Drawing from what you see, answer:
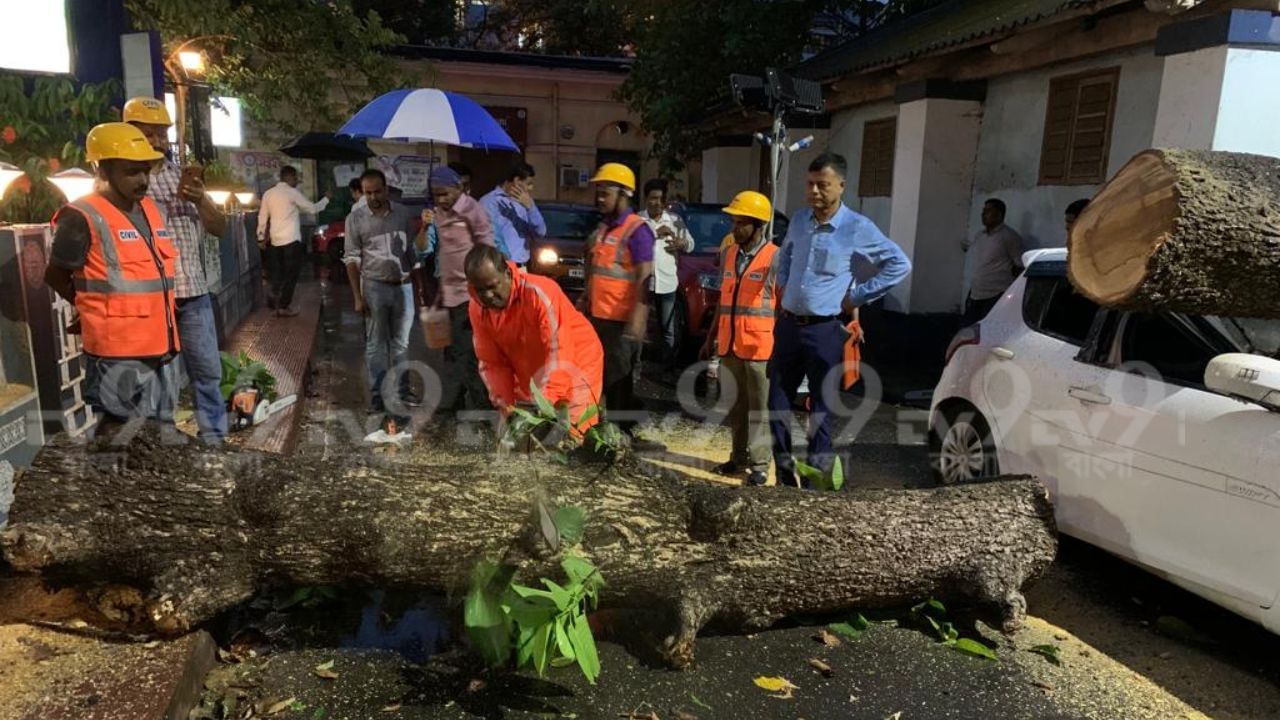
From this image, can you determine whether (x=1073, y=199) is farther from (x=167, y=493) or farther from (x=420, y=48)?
(x=420, y=48)

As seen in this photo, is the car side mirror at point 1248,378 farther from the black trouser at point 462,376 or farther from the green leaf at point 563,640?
the black trouser at point 462,376

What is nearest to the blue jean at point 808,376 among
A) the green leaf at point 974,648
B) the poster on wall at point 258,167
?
the green leaf at point 974,648

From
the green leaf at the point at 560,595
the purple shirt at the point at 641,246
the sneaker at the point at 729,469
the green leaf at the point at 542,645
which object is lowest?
the sneaker at the point at 729,469

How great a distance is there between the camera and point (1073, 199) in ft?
26.8

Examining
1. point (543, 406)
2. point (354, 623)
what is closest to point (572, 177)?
point (543, 406)

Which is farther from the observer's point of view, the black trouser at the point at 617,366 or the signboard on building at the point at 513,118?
the signboard on building at the point at 513,118

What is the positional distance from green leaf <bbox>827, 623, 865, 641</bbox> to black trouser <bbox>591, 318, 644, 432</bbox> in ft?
7.74

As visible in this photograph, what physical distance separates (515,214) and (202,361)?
315 cm

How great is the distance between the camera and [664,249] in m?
7.84

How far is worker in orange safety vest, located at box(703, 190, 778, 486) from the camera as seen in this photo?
16.7 feet

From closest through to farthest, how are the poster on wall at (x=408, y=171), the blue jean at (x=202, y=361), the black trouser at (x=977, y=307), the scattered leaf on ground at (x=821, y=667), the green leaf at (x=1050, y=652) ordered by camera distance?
1. the scattered leaf on ground at (x=821, y=667)
2. the green leaf at (x=1050, y=652)
3. the blue jean at (x=202, y=361)
4. the black trouser at (x=977, y=307)
5. the poster on wall at (x=408, y=171)

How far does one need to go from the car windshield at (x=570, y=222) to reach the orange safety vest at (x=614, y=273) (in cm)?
491

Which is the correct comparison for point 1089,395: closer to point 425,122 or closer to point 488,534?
point 488,534

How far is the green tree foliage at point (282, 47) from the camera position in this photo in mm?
10562
